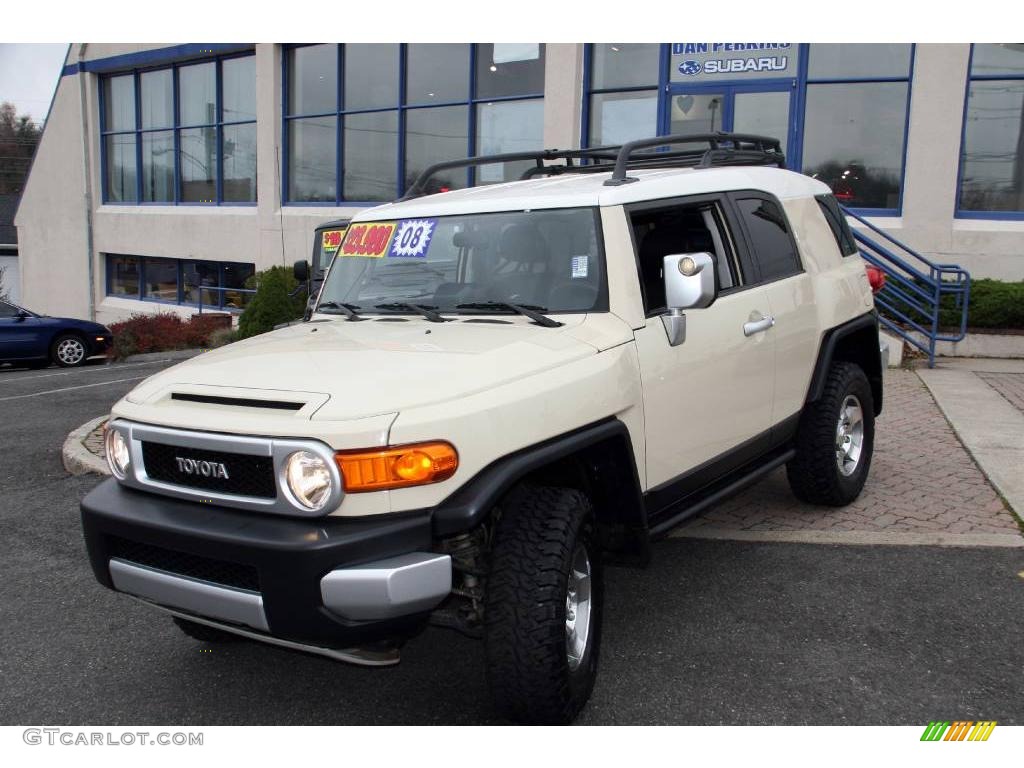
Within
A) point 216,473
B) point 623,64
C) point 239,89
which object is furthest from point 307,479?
point 239,89

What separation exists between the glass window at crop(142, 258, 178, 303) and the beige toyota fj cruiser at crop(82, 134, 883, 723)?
1949 centimetres

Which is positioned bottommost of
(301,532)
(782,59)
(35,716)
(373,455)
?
(35,716)

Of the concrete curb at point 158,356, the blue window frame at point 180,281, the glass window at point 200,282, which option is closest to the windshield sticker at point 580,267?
the concrete curb at point 158,356

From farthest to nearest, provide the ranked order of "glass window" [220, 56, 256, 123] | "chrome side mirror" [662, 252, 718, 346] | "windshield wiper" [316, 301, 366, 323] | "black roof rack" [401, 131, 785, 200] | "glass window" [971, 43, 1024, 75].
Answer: "glass window" [220, 56, 256, 123]
"glass window" [971, 43, 1024, 75]
"black roof rack" [401, 131, 785, 200]
"windshield wiper" [316, 301, 366, 323]
"chrome side mirror" [662, 252, 718, 346]

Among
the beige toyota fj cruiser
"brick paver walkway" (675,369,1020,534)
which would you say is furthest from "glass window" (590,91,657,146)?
the beige toyota fj cruiser

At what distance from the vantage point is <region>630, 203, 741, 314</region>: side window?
13.4ft

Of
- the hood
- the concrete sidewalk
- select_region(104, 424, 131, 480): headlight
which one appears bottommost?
the concrete sidewalk

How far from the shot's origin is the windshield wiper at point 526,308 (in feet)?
12.3

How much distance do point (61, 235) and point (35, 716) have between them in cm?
2531

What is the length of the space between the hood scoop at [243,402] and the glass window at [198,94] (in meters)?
19.8

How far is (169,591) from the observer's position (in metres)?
3.08

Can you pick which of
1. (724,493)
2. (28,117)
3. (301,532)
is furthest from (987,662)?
(28,117)

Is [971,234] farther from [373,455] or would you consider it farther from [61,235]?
[61,235]

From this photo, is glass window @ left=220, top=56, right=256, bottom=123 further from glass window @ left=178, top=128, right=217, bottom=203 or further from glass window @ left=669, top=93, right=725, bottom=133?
glass window @ left=669, top=93, right=725, bottom=133
